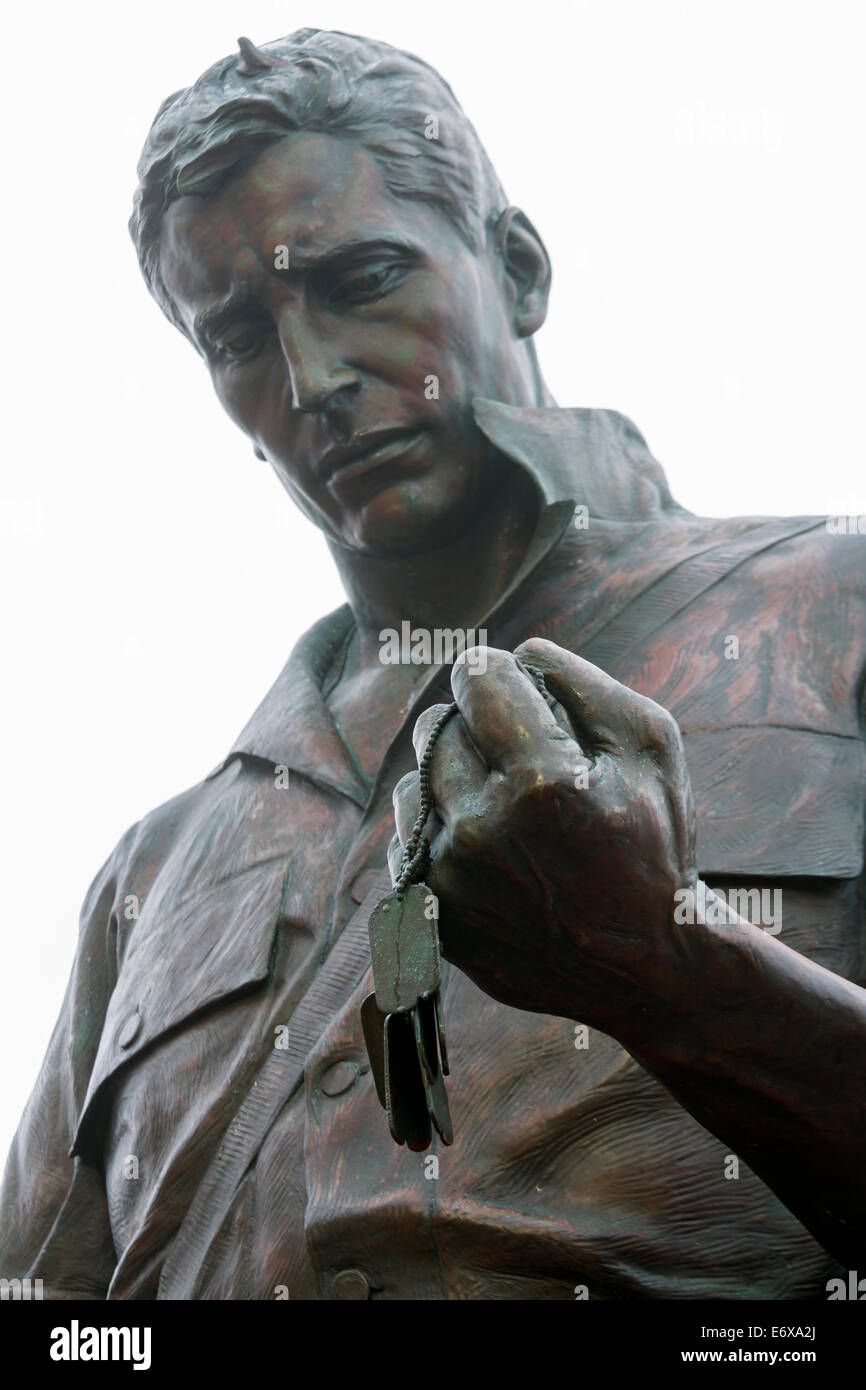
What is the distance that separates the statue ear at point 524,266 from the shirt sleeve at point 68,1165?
60.6 inches

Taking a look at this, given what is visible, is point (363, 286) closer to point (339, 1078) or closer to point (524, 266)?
point (524, 266)

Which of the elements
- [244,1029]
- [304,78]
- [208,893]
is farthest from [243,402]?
[244,1029]

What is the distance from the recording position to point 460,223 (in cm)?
504

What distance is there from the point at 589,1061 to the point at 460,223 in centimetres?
210

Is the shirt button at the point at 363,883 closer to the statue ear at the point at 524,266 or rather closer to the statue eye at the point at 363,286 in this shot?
the statue eye at the point at 363,286

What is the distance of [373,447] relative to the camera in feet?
15.6

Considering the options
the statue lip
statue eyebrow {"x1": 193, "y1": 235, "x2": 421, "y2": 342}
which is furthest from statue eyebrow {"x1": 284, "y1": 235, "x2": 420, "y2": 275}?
the statue lip

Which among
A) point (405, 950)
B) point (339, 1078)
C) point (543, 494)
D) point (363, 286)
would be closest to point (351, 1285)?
point (339, 1078)

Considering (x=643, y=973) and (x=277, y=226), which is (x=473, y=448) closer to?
(x=277, y=226)

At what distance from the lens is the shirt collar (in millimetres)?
4652

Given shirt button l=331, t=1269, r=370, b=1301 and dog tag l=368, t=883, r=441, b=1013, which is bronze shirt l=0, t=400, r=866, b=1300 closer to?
shirt button l=331, t=1269, r=370, b=1301

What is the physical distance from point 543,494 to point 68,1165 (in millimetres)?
1734

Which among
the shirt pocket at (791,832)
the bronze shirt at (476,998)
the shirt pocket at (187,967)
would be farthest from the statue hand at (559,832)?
the shirt pocket at (187,967)

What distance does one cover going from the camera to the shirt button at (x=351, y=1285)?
367 cm
